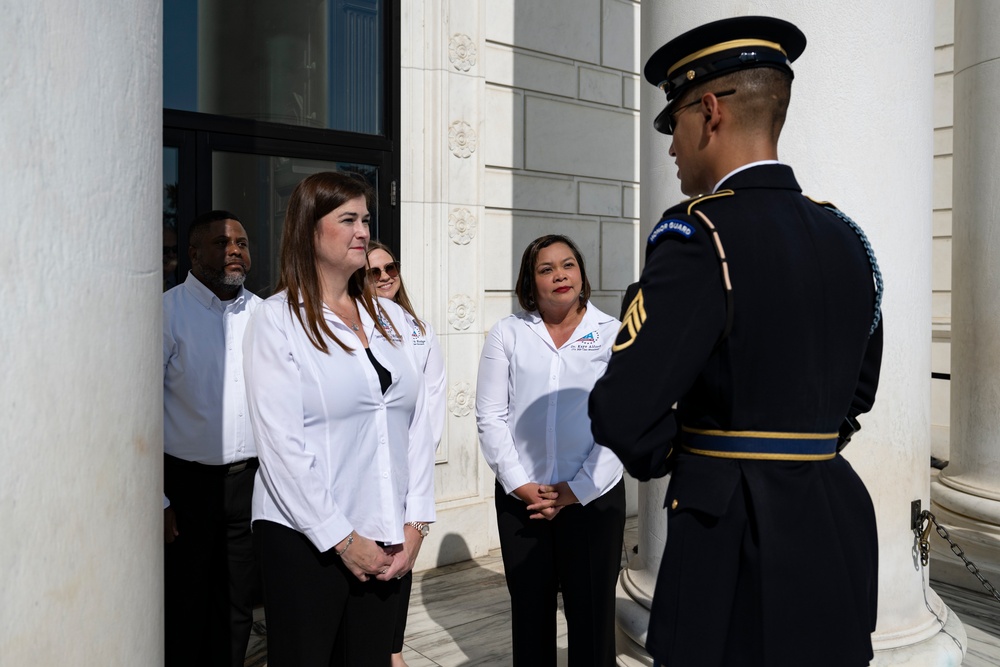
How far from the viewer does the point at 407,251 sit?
5.84 meters

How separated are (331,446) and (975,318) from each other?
448 cm

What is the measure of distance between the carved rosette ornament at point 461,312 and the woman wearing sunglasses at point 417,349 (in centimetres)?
153

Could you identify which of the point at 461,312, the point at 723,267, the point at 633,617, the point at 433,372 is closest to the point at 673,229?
the point at 723,267

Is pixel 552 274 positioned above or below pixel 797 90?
below

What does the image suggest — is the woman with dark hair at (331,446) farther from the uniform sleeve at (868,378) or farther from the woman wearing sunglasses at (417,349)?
the uniform sleeve at (868,378)

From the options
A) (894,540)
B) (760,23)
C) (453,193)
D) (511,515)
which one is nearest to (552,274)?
(511,515)

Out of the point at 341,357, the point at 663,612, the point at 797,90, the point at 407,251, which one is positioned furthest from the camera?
the point at 407,251

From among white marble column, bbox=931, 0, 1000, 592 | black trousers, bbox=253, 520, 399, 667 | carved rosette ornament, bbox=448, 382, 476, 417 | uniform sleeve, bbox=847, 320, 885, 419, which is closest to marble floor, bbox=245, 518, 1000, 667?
white marble column, bbox=931, 0, 1000, 592

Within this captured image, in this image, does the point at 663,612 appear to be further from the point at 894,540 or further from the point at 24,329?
the point at 894,540

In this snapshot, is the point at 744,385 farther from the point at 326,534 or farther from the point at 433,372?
the point at 433,372

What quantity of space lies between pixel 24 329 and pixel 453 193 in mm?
4525

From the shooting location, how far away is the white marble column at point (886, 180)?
288 cm

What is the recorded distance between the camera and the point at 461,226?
19.8 feet

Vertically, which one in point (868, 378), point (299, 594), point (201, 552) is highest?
point (868, 378)
